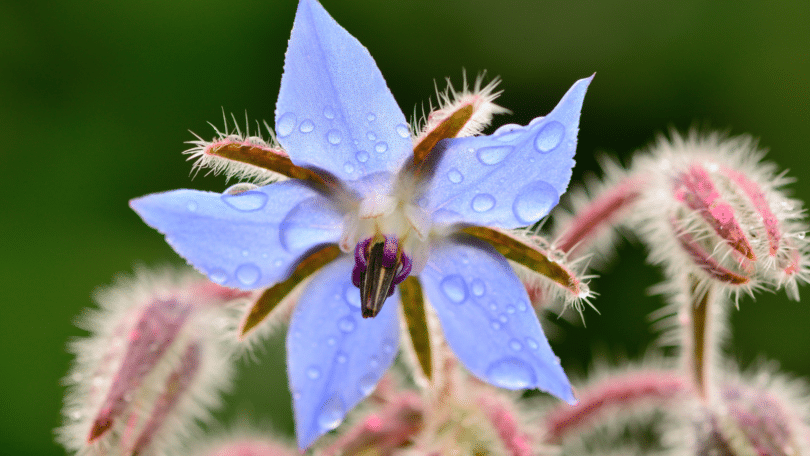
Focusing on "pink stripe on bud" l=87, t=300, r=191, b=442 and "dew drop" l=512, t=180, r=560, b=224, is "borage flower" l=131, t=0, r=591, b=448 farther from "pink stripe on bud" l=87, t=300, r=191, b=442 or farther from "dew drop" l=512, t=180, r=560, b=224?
"pink stripe on bud" l=87, t=300, r=191, b=442

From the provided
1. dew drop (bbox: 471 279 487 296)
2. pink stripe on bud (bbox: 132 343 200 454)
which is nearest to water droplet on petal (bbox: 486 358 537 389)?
dew drop (bbox: 471 279 487 296)

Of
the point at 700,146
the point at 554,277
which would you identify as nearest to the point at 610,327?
the point at 700,146

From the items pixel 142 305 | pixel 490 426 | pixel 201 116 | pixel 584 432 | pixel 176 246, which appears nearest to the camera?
pixel 176 246

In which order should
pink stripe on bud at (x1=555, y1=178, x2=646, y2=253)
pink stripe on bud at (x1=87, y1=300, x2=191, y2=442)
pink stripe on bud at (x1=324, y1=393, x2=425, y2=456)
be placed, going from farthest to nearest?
pink stripe on bud at (x1=555, y1=178, x2=646, y2=253)
pink stripe on bud at (x1=324, y1=393, x2=425, y2=456)
pink stripe on bud at (x1=87, y1=300, x2=191, y2=442)

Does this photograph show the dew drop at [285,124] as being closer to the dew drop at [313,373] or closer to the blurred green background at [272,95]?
the dew drop at [313,373]

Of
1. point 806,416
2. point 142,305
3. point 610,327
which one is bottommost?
point 610,327

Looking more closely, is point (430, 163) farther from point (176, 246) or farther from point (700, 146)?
point (700, 146)

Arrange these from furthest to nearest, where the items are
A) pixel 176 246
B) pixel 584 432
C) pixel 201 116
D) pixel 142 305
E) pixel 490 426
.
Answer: pixel 201 116 → pixel 584 432 → pixel 142 305 → pixel 490 426 → pixel 176 246
